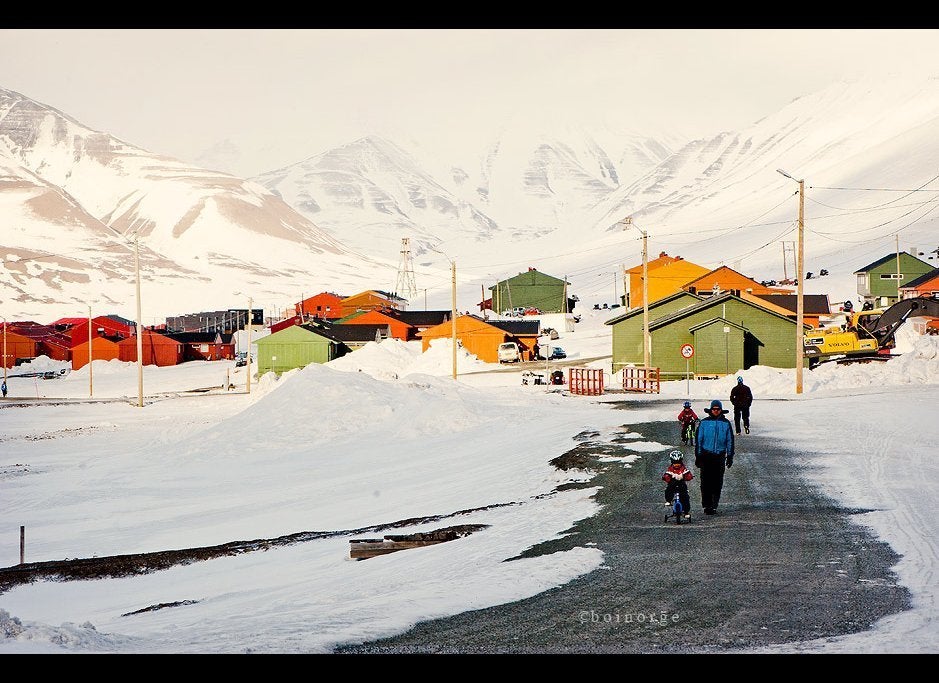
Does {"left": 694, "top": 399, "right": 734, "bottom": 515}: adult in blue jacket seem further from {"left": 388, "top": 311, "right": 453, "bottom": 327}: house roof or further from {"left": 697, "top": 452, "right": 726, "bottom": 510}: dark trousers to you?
{"left": 388, "top": 311, "right": 453, "bottom": 327}: house roof

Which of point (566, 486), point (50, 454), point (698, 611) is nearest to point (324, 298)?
point (50, 454)

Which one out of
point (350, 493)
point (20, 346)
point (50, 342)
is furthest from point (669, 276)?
point (350, 493)

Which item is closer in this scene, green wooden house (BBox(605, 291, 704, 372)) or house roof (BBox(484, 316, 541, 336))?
green wooden house (BBox(605, 291, 704, 372))

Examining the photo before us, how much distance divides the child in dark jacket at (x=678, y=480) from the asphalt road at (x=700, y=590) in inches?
13.7

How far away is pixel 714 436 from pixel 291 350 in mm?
69673

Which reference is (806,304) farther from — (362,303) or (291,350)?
(362,303)

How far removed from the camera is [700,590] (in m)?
12.7

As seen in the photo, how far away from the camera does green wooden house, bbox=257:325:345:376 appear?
275 feet

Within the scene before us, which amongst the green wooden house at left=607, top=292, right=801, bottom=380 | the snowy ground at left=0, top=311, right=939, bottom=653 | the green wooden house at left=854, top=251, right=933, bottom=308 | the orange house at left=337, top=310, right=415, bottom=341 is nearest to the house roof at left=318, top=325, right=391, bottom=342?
the orange house at left=337, top=310, right=415, bottom=341

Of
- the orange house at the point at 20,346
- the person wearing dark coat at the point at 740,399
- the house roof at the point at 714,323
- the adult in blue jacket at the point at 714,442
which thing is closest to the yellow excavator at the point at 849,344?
the house roof at the point at 714,323

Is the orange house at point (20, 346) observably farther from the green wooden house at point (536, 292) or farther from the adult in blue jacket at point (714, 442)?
the adult in blue jacket at point (714, 442)

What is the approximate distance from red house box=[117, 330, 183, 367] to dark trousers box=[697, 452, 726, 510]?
92253 mm

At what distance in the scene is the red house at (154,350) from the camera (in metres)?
104
